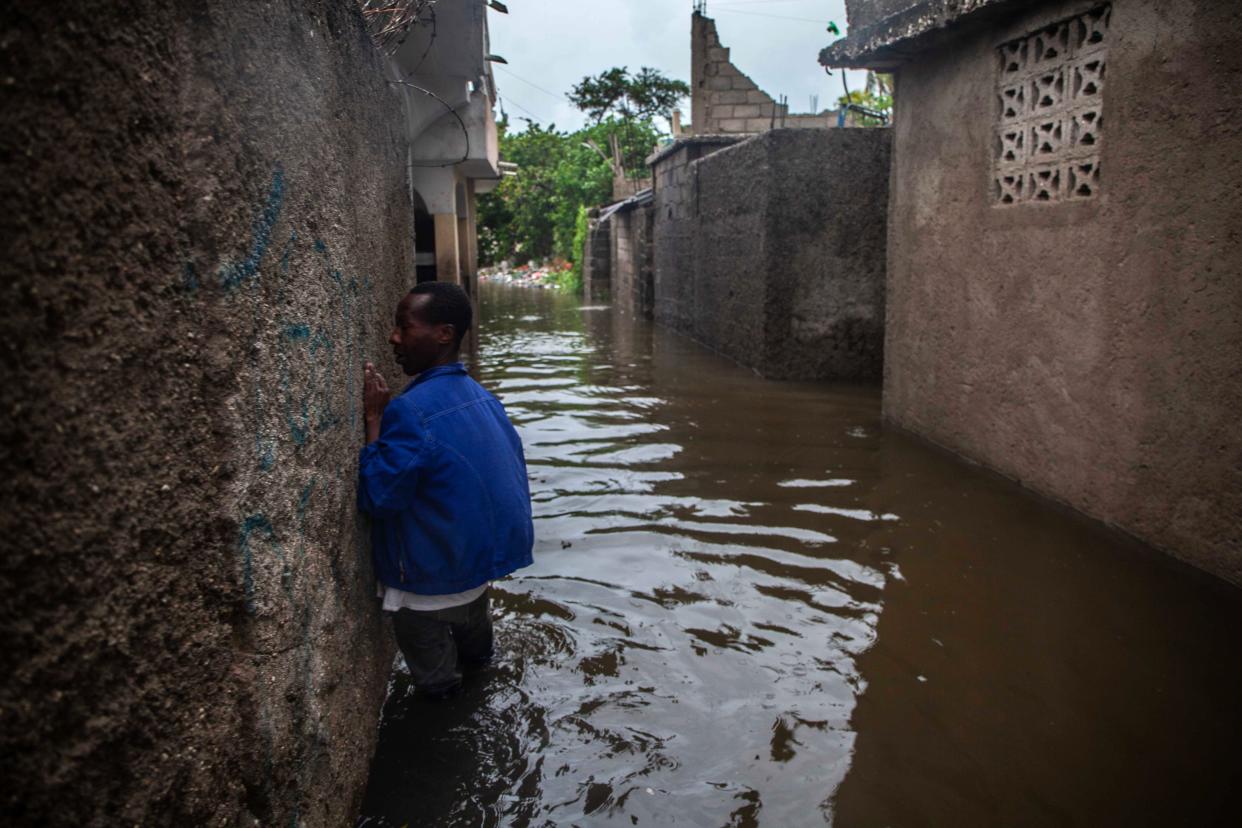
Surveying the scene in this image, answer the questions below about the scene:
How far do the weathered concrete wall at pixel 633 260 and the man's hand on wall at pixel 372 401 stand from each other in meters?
13.7

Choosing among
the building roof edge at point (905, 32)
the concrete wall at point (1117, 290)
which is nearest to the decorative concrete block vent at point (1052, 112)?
the concrete wall at point (1117, 290)

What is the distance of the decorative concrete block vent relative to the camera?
4.38m

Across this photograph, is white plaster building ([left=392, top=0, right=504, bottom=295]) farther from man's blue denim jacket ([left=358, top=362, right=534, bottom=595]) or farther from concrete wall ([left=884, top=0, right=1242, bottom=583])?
man's blue denim jacket ([left=358, top=362, right=534, bottom=595])

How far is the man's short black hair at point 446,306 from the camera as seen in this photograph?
274 cm

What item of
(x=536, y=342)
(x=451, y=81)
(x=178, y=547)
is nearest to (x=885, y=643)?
(x=178, y=547)

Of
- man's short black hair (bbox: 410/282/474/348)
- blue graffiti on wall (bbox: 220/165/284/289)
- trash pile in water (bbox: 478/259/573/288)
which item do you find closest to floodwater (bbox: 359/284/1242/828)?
man's short black hair (bbox: 410/282/474/348)

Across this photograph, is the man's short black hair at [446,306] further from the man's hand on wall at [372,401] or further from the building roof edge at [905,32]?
the building roof edge at [905,32]

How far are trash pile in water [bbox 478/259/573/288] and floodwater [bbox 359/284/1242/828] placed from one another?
956 inches

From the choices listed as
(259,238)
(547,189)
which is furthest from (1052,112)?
(547,189)

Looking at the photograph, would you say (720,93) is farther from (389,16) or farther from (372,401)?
(372,401)

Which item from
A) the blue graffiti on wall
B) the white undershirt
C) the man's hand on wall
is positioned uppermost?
the blue graffiti on wall

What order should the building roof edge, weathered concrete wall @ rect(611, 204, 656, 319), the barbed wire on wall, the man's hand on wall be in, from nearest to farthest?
the man's hand on wall → the barbed wire on wall → the building roof edge → weathered concrete wall @ rect(611, 204, 656, 319)

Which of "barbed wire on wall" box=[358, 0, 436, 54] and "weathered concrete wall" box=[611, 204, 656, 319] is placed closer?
"barbed wire on wall" box=[358, 0, 436, 54]

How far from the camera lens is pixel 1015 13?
4.91 m
